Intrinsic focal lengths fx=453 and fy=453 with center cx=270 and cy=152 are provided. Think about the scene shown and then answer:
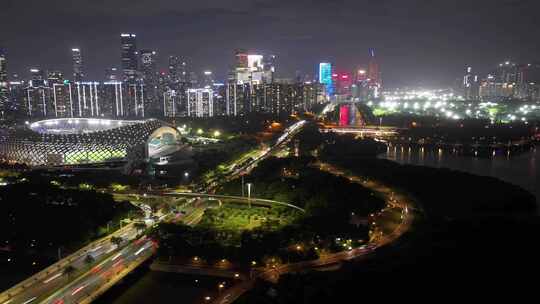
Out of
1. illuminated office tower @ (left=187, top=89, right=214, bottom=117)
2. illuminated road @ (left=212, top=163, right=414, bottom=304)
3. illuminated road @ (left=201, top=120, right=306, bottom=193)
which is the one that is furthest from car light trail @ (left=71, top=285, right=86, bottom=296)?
illuminated office tower @ (left=187, top=89, right=214, bottom=117)

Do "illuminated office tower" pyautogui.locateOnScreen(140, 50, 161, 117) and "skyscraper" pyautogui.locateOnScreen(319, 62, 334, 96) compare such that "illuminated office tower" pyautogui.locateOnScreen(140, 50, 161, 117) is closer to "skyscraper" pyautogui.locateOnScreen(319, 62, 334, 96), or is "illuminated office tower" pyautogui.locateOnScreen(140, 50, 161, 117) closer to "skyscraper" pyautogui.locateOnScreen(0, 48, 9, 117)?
"skyscraper" pyautogui.locateOnScreen(0, 48, 9, 117)

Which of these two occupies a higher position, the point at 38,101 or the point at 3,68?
the point at 3,68

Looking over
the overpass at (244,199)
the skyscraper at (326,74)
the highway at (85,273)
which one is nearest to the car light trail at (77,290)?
the highway at (85,273)

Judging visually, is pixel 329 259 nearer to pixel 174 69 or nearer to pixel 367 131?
pixel 367 131

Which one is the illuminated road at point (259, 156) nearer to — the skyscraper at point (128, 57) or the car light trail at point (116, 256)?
the car light trail at point (116, 256)

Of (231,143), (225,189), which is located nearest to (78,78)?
(231,143)

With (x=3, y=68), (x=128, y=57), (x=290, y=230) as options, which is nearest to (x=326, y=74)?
(x=128, y=57)
